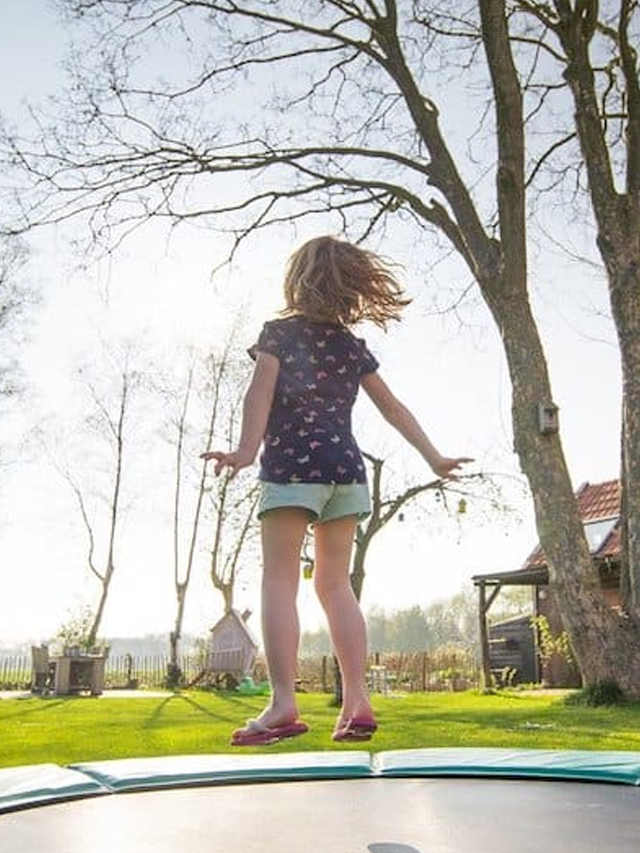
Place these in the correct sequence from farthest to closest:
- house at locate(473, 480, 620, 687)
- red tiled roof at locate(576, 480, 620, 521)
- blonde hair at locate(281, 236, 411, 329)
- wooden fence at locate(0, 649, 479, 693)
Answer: wooden fence at locate(0, 649, 479, 693)
red tiled roof at locate(576, 480, 620, 521)
house at locate(473, 480, 620, 687)
blonde hair at locate(281, 236, 411, 329)

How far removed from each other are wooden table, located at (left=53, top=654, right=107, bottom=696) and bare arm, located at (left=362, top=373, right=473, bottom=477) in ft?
36.6

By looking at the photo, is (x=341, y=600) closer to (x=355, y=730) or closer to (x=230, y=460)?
(x=355, y=730)

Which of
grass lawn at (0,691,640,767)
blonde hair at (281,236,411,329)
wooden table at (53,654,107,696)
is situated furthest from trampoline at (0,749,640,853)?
wooden table at (53,654,107,696)

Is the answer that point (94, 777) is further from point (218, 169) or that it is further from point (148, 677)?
point (148, 677)

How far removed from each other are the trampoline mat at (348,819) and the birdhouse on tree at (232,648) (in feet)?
37.4

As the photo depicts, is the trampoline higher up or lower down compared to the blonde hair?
lower down

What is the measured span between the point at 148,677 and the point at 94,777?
16.5 m

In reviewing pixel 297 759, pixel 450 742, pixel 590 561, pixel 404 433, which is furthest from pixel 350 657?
pixel 590 561

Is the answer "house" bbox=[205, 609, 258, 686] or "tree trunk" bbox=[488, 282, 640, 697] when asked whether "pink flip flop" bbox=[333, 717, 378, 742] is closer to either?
"tree trunk" bbox=[488, 282, 640, 697]

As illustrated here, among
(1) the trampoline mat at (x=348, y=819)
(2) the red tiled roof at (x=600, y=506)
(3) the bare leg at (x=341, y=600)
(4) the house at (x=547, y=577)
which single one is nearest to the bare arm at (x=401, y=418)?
(3) the bare leg at (x=341, y=600)

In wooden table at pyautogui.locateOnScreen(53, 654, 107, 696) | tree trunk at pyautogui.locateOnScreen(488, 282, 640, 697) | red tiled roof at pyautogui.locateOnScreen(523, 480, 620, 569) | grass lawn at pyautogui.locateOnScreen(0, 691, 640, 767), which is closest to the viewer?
grass lawn at pyautogui.locateOnScreen(0, 691, 640, 767)

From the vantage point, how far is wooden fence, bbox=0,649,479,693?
56.5 feet

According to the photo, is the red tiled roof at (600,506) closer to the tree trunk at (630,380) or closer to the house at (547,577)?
the house at (547,577)

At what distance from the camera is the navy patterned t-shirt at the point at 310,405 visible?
199 cm
